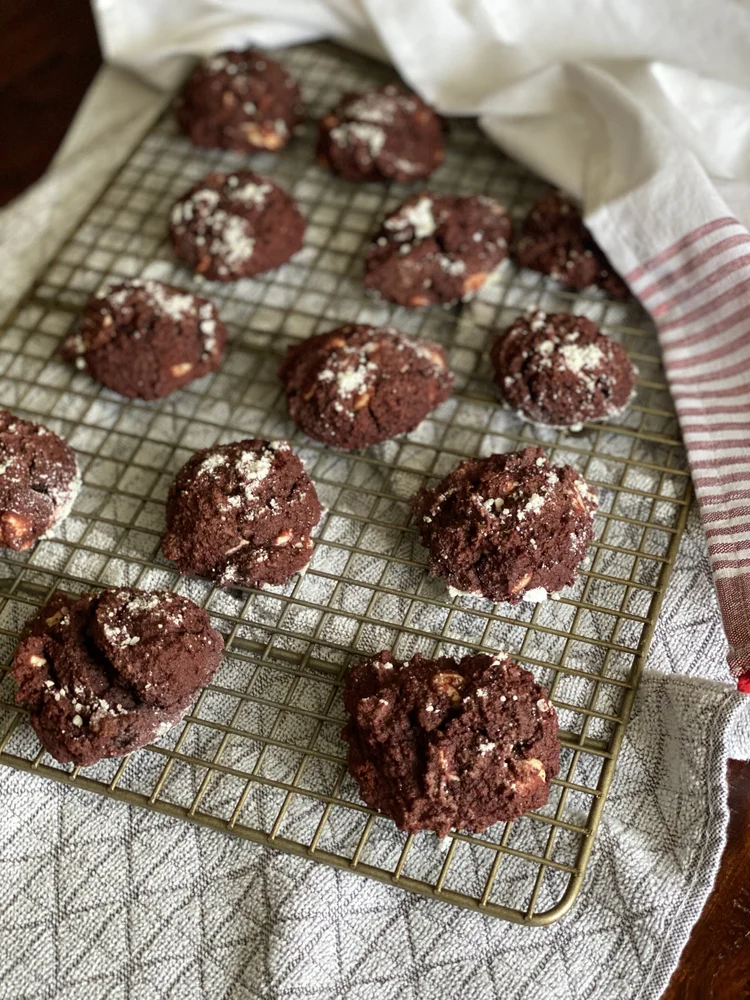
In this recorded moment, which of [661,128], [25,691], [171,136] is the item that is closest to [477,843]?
[25,691]

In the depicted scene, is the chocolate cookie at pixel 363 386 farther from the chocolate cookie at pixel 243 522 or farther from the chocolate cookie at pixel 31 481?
the chocolate cookie at pixel 31 481

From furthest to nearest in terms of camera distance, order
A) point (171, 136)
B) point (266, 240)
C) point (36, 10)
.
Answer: point (36, 10)
point (171, 136)
point (266, 240)

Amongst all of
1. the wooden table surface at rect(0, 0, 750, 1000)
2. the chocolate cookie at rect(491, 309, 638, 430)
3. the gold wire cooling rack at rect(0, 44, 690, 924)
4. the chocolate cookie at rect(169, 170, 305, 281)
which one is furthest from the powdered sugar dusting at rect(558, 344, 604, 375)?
the wooden table surface at rect(0, 0, 750, 1000)

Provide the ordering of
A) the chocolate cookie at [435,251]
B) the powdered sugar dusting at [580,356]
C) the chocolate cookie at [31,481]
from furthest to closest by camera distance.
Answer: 1. the chocolate cookie at [435,251]
2. the powdered sugar dusting at [580,356]
3. the chocolate cookie at [31,481]

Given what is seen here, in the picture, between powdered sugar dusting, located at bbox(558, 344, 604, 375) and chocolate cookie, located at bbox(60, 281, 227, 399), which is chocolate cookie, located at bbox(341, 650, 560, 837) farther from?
chocolate cookie, located at bbox(60, 281, 227, 399)

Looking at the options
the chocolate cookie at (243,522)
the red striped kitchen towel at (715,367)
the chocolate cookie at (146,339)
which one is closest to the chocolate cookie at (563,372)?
the red striped kitchen towel at (715,367)

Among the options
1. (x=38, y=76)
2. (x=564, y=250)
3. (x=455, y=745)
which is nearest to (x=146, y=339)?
(x=564, y=250)

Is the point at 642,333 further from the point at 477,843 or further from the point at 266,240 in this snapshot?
the point at 477,843
